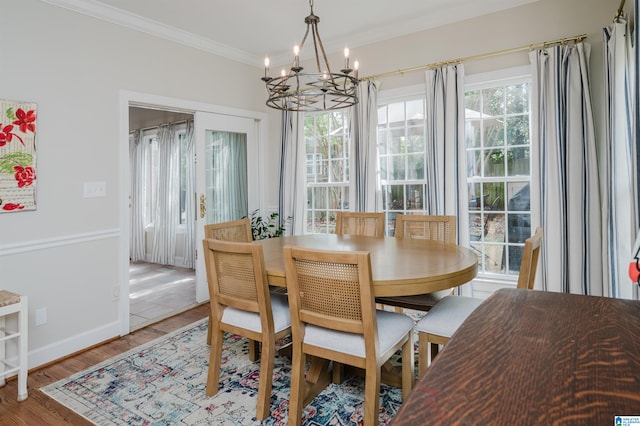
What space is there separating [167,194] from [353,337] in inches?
208

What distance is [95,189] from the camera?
10.1ft

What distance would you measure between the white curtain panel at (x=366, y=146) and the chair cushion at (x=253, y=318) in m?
2.01

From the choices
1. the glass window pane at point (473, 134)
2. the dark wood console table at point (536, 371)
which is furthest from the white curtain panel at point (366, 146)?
the dark wood console table at point (536, 371)

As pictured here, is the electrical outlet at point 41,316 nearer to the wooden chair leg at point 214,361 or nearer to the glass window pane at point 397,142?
the wooden chair leg at point 214,361

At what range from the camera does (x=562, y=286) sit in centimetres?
300

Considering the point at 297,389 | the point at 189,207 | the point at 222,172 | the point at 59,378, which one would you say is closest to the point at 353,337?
the point at 297,389

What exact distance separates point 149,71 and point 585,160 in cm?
392

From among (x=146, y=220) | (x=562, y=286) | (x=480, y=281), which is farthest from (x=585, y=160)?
(x=146, y=220)

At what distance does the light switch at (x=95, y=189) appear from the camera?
303cm

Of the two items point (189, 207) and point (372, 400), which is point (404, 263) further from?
point (189, 207)

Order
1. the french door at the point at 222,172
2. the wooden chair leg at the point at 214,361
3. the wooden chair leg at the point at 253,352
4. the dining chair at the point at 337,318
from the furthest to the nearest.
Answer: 1. the french door at the point at 222,172
2. the wooden chair leg at the point at 253,352
3. the wooden chair leg at the point at 214,361
4. the dining chair at the point at 337,318

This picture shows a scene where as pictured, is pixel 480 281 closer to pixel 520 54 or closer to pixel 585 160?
pixel 585 160

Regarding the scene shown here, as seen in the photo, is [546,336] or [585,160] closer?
[546,336]

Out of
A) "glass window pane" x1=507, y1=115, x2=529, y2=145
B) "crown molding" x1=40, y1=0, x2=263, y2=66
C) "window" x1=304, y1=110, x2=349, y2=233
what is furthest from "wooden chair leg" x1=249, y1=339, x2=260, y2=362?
"crown molding" x1=40, y1=0, x2=263, y2=66
